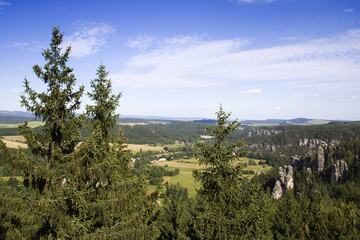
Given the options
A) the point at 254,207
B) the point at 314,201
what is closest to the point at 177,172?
the point at 314,201

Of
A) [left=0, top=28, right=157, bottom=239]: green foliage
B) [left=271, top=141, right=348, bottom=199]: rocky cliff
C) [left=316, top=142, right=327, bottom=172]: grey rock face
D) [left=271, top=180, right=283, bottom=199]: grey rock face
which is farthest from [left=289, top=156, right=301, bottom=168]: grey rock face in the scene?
[left=0, top=28, right=157, bottom=239]: green foliage

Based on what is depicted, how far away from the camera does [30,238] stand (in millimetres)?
9891

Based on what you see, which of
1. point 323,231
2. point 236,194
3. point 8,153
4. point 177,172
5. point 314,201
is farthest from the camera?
point 177,172

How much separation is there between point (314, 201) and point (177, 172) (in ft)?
267

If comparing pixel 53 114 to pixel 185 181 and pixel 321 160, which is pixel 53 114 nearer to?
pixel 185 181

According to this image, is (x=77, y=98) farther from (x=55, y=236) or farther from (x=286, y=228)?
(x=286, y=228)

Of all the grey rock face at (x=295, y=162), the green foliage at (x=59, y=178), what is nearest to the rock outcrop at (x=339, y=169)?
the grey rock face at (x=295, y=162)

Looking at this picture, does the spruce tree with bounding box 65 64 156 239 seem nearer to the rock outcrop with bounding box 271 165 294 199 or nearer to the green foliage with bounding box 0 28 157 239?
the green foliage with bounding box 0 28 157 239

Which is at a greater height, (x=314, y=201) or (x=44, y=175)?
(x=44, y=175)

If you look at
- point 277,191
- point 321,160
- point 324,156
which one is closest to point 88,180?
point 277,191

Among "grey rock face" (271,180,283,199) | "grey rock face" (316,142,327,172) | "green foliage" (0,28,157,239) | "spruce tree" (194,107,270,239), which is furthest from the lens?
"grey rock face" (316,142,327,172)

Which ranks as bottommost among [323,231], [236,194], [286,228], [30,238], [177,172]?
[177,172]

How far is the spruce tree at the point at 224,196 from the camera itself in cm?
1139

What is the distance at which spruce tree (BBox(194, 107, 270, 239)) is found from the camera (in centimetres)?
1139
